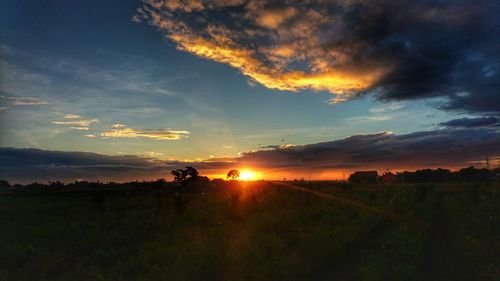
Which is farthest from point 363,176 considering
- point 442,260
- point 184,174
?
point 442,260

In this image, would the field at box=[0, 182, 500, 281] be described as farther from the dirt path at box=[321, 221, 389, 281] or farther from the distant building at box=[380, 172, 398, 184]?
the distant building at box=[380, 172, 398, 184]

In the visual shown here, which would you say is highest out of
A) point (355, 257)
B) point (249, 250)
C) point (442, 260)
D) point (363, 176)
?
point (363, 176)

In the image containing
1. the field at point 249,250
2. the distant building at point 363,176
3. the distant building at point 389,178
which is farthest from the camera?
the distant building at point 363,176

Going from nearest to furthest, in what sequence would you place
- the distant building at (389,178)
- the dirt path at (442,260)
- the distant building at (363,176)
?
1. the dirt path at (442,260)
2. the distant building at (389,178)
3. the distant building at (363,176)

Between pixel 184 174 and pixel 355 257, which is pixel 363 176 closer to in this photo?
pixel 184 174

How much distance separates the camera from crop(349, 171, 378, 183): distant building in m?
151

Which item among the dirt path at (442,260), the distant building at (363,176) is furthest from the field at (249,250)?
the distant building at (363,176)

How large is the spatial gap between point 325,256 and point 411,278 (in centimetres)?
357

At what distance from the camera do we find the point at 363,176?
15550 cm

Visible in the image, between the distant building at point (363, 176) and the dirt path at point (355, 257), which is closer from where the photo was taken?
the dirt path at point (355, 257)

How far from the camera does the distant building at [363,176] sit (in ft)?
494

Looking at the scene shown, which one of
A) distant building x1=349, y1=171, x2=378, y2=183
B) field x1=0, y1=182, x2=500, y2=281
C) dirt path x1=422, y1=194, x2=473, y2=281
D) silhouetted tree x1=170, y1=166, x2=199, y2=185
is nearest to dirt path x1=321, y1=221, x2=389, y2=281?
field x1=0, y1=182, x2=500, y2=281

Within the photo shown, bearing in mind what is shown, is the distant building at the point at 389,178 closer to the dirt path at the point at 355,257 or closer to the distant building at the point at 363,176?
the distant building at the point at 363,176

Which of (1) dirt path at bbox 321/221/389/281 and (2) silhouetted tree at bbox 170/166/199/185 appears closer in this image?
(1) dirt path at bbox 321/221/389/281
